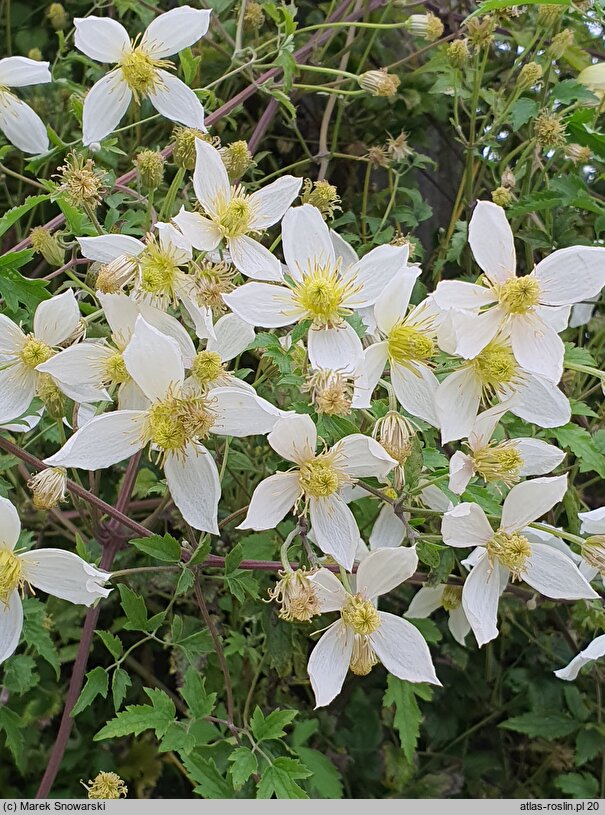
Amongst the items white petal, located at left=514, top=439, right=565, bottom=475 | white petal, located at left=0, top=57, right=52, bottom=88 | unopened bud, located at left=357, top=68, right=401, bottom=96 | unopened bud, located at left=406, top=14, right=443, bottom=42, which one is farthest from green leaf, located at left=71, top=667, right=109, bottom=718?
unopened bud, located at left=406, top=14, right=443, bottom=42

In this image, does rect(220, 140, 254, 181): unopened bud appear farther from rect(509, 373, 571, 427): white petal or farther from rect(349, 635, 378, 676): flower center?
rect(349, 635, 378, 676): flower center

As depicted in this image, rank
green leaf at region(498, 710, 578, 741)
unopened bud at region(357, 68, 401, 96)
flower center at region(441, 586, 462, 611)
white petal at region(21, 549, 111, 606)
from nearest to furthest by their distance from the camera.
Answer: white petal at region(21, 549, 111, 606)
flower center at region(441, 586, 462, 611)
unopened bud at region(357, 68, 401, 96)
green leaf at region(498, 710, 578, 741)

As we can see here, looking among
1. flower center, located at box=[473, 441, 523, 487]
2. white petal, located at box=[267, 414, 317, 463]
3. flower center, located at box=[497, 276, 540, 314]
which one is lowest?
flower center, located at box=[473, 441, 523, 487]


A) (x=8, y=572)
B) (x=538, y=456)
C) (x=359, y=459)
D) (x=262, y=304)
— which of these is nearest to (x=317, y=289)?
(x=262, y=304)
